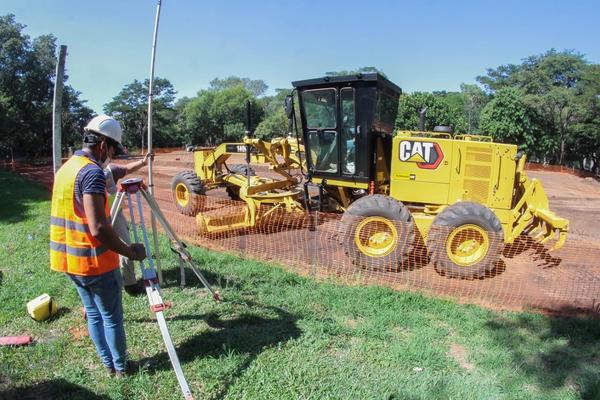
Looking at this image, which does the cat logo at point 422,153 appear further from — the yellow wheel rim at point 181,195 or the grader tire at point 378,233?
the yellow wheel rim at point 181,195

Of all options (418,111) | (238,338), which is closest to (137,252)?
(238,338)

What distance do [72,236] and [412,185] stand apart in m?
5.04

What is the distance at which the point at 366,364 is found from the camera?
138 inches

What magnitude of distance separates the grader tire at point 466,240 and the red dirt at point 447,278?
0.54 ft

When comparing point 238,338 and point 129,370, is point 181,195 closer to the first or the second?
point 238,338

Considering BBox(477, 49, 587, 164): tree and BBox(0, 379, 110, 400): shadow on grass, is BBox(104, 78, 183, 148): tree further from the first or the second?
BBox(0, 379, 110, 400): shadow on grass

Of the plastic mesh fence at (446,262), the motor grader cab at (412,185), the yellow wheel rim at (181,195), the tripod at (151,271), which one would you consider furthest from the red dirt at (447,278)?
the tripod at (151,271)

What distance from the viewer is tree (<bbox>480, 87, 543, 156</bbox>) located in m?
30.7

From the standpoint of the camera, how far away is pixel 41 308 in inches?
163

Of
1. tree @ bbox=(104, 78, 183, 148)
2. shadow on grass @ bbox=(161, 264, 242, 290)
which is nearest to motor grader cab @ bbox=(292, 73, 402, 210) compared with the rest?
shadow on grass @ bbox=(161, 264, 242, 290)

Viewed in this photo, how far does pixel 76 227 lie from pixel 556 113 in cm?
3586

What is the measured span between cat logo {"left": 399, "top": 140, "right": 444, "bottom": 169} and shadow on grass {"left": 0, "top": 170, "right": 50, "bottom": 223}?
752 centimetres

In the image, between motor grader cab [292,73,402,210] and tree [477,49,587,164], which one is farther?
tree [477,49,587,164]

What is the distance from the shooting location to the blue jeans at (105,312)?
2.99 meters
